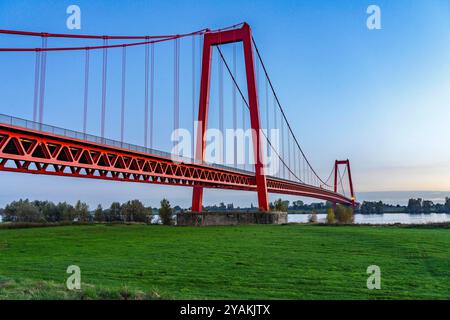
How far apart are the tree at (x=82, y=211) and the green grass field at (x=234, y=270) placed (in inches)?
3455

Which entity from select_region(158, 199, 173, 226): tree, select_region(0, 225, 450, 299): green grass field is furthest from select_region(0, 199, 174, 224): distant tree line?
select_region(0, 225, 450, 299): green grass field

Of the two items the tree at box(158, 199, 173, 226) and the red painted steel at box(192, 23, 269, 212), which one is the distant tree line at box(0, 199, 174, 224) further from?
the red painted steel at box(192, 23, 269, 212)

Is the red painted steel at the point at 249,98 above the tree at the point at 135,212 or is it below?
above

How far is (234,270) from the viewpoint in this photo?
49.0 ft

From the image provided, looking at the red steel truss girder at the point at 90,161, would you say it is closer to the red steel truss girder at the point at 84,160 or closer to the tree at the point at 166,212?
the red steel truss girder at the point at 84,160

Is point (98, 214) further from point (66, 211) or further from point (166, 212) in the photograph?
point (166, 212)

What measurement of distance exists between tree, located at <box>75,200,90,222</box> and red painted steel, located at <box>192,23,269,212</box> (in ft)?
195

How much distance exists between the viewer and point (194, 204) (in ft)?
195

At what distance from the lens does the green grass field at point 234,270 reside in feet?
36.2

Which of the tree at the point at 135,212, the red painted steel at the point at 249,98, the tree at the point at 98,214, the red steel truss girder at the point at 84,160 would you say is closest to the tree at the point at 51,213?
the tree at the point at 98,214

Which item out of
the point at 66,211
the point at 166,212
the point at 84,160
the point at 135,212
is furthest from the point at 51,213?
the point at 84,160
